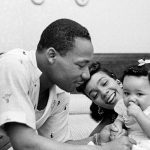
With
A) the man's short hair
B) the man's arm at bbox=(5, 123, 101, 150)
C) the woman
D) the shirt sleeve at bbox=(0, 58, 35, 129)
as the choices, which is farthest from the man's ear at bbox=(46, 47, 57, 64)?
the woman

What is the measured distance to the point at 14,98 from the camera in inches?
49.5

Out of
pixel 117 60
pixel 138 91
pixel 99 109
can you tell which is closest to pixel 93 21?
pixel 117 60

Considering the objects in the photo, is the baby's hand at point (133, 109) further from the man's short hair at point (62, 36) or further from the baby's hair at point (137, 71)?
the man's short hair at point (62, 36)

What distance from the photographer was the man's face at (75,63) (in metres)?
1.36

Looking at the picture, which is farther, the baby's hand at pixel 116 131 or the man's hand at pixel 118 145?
the baby's hand at pixel 116 131

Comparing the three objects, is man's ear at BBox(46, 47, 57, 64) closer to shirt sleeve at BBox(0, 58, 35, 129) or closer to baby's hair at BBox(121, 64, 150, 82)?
shirt sleeve at BBox(0, 58, 35, 129)

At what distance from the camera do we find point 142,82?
155 centimetres

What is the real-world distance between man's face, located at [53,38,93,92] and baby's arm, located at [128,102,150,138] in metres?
0.28

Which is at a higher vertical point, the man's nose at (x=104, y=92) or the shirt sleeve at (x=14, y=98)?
the shirt sleeve at (x=14, y=98)

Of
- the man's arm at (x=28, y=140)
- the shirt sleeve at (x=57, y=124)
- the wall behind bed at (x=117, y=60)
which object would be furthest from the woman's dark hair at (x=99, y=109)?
the wall behind bed at (x=117, y=60)

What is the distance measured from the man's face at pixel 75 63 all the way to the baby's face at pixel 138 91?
27 cm

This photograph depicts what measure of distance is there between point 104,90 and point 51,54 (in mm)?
602

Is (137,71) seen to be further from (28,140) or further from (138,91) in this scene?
(28,140)

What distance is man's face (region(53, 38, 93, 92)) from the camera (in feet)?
4.45
